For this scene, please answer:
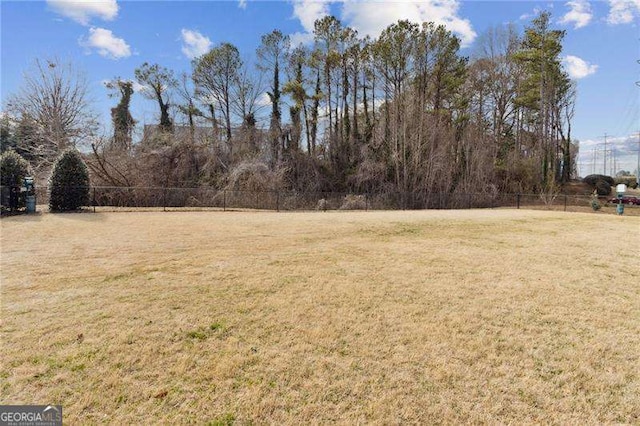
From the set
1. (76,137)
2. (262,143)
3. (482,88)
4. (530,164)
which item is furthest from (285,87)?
(530,164)

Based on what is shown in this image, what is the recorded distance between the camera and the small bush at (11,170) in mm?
11734

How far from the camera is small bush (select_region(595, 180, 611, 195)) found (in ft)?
93.5

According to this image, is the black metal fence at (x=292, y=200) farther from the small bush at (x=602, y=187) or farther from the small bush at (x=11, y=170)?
the small bush at (x=602, y=187)

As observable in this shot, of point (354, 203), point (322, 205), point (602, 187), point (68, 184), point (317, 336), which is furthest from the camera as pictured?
point (602, 187)

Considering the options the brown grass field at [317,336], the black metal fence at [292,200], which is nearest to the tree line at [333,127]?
the black metal fence at [292,200]

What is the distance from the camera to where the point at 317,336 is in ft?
10.1

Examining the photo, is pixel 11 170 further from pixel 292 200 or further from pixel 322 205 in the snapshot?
pixel 322 205

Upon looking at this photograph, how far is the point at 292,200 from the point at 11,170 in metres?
12.2

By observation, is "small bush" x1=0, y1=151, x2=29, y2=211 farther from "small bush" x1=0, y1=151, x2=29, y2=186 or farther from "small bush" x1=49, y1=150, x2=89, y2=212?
"small bush" x1=49, y1=150, x2=89, y2=212

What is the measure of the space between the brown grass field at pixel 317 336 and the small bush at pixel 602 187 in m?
29.0

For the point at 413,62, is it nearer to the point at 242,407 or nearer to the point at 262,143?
the point at 262,143

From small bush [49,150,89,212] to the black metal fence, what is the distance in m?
2.07

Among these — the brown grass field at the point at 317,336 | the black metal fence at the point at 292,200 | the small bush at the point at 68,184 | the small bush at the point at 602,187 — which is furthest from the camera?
the small bush at the point at 602,187

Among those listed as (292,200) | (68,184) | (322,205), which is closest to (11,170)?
(68,184)
